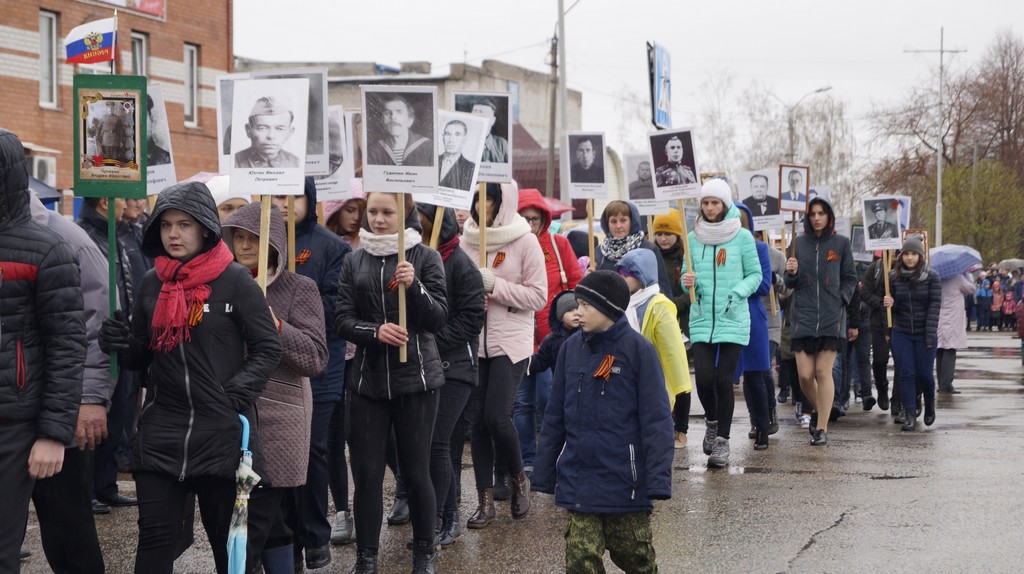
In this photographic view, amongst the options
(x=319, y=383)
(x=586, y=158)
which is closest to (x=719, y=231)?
(x=586, y=158)

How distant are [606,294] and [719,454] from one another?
434cm

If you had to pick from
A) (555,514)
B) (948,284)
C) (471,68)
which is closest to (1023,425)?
(948,284)

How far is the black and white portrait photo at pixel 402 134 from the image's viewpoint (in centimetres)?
679

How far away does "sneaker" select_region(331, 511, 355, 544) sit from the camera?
23.7 ft

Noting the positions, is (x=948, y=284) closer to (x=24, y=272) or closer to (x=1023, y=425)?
(x=1023, y=425)

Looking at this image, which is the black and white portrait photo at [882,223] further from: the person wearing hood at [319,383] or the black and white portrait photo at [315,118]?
the person wearing hood at [319,383]

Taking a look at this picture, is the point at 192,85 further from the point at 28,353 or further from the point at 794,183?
the point at 28,353

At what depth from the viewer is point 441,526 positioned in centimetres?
726

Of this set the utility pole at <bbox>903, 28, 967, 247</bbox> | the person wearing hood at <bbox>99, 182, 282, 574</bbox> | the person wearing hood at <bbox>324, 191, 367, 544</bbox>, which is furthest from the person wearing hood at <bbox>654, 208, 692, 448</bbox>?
the utility pole at <bbox>903, 28, 967, 247</bbox>

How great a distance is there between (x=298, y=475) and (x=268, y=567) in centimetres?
49

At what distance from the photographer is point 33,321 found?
187 inches

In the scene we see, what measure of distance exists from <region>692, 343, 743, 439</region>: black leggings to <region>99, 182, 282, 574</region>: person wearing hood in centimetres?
530

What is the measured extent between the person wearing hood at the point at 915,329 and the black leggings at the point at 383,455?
731 cm

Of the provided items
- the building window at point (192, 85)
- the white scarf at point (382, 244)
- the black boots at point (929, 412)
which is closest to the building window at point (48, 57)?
the building window at point (192, 85)
